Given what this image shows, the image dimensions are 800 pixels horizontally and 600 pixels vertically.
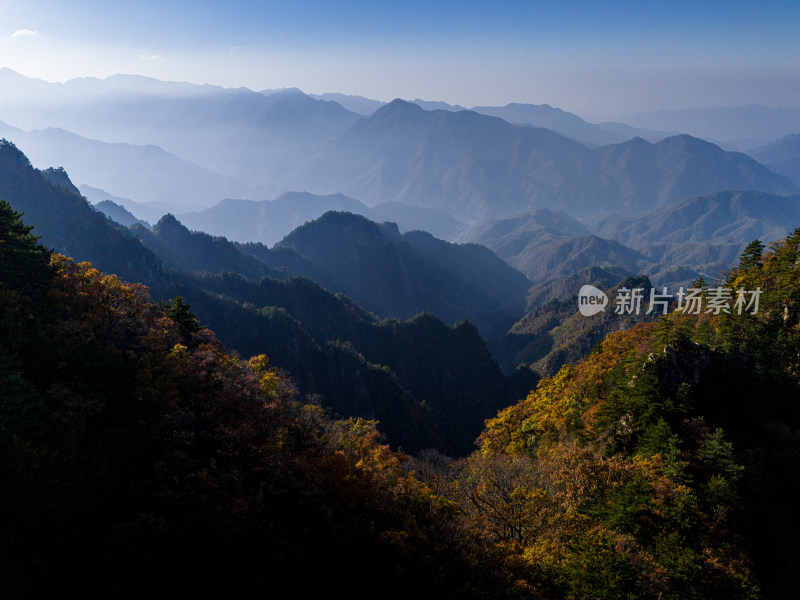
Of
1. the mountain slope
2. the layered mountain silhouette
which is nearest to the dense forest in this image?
the layered mountain silhouette

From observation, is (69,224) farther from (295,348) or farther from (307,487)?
(307,487)

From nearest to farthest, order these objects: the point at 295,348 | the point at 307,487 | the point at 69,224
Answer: the point at 307,487 → the point at 295,348 → the point at 69,224

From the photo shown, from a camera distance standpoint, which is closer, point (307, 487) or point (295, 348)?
point (307, 487)

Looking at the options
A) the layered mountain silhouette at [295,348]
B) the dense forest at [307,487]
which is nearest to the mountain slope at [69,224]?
the layered mountain silhouette at [295,348]

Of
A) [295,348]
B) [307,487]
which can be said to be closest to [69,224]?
[295,348]

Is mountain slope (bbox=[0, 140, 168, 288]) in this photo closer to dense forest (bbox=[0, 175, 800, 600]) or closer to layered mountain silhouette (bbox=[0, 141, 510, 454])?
layered mountain silhouette (bbox=[0, 141, 510, 454])

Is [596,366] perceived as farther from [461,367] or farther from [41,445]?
[461,367]

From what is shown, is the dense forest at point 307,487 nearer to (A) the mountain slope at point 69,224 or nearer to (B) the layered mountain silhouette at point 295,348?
(B) the layered mountain silhouette at point 295,348

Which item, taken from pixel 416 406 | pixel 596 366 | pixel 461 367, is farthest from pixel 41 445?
pixel 461 367

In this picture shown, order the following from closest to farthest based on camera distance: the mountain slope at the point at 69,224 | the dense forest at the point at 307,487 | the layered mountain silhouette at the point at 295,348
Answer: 1. the dense forest at the point at 307,487
2. the layered mountain silhouette at the point at 295,348
3. the mountain slope at the point at 69,224
